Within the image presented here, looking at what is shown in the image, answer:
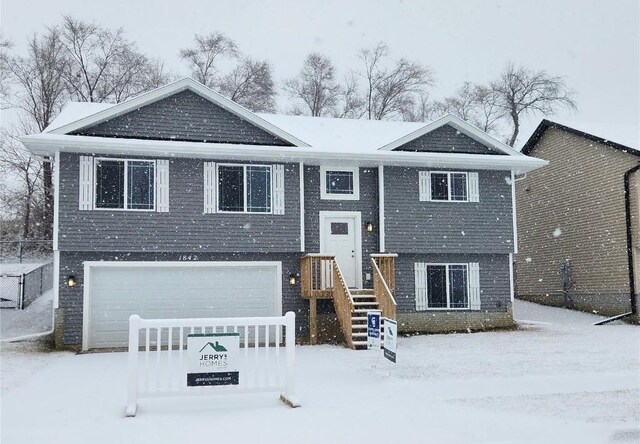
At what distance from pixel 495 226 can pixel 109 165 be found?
1034 cm

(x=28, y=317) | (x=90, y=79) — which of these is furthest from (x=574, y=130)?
(x=90, y=79)

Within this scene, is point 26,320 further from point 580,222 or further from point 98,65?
point 580,222

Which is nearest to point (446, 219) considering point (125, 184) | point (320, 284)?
point (320, 284)

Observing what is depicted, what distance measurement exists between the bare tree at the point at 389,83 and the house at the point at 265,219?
53.7ft

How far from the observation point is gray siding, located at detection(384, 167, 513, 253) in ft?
58.0

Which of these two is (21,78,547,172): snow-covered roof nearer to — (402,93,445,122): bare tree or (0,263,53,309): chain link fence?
(0,263,53,309): chain link fence

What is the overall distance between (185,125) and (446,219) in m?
7.34

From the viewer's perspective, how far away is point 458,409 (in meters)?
8.10

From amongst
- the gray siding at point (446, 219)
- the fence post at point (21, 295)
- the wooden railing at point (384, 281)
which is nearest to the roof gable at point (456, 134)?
the gray siding at point (446, 219)

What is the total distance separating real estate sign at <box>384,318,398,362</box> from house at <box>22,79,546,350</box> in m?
3.52

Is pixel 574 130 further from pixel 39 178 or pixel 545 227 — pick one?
pixel 39 178

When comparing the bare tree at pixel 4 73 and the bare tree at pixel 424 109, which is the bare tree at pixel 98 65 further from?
the bare tree at pixel 424 109

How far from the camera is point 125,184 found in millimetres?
15789

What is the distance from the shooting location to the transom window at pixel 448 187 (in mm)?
18141
